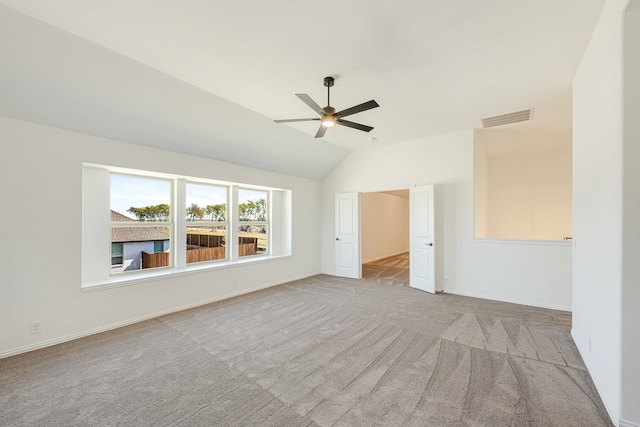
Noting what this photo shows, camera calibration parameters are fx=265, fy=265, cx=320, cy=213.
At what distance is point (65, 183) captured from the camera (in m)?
3.09

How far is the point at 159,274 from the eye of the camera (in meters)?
3.97

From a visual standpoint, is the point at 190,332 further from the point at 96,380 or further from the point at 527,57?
the point at 527,57

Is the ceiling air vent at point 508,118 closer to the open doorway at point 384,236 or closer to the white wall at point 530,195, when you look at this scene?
the white wall at point 530,195

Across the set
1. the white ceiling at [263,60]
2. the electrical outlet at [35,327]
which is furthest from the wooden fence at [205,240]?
the electrical outlet at [35,327]

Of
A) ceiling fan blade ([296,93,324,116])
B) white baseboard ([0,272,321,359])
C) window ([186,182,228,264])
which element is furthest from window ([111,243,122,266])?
ceiling fan blade ([296,93,324,116])

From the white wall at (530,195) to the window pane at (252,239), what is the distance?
18.9 ft

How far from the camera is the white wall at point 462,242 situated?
13.7ft

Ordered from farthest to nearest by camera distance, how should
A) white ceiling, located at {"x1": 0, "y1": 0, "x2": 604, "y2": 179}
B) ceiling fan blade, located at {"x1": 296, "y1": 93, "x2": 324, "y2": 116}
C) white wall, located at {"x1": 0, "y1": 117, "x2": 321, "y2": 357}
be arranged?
1. white wall, located at {"x1": 0, "y1": 117, "x2": 321, "y2": 357}
2. ceiling fan blade, located at {"x1": 296, "y1": 93, "x2": 324, "y2": 116}
3. white ceiling, located at {"x1": 0, "y1": 0, "x2": 604, "y2": 179}

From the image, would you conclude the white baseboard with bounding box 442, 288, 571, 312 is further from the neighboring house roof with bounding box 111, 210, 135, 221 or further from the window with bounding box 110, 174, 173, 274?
the neighboring house roof with bounding box 111, 210, 135, 221

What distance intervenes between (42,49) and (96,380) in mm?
2943

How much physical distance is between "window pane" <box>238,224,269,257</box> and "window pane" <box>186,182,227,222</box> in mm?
593

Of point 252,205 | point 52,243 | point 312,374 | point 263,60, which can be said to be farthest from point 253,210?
point 312,374

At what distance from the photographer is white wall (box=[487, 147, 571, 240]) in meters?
6.09

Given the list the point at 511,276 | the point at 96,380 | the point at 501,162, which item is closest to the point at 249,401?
the point at 96,380
